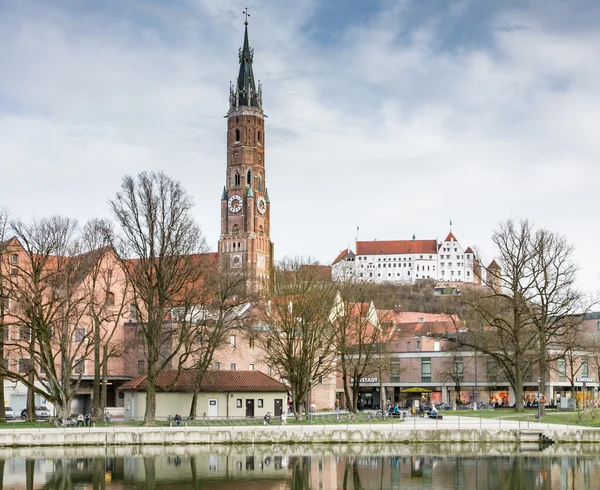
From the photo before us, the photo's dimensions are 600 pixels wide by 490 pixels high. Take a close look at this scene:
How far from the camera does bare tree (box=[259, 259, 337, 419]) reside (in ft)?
199

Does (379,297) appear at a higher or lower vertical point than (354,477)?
higher

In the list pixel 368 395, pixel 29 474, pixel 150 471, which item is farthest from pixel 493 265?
pixel 29 474

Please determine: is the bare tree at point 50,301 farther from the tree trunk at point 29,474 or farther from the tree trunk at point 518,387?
the tree trunk at point 518,387

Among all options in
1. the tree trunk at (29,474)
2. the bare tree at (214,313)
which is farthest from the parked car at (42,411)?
the tree trunk at (29,474)

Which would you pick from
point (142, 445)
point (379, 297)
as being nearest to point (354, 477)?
point (142, 445)

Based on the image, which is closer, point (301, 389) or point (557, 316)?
point (301, 389)

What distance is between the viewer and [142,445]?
48031 mm

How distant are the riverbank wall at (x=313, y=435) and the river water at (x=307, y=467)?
85 cm

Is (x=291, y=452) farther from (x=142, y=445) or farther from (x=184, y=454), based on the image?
(x=142, y=445)

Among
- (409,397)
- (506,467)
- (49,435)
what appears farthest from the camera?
(409,397)

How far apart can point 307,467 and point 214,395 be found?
27.4 meters

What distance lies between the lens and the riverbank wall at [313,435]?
4838 cm

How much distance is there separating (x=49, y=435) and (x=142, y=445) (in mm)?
5026

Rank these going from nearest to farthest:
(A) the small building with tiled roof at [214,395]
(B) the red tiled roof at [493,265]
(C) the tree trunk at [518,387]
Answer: (A) the small building with tiled roof at [214,395] → (C) the tree trunk at [518,387] → (B) the red tiled roof at [493,265]
